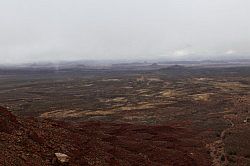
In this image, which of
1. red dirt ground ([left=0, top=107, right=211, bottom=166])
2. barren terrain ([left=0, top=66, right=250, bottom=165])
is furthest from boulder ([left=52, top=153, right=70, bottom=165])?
barren terrain ([left=0, top=66, right=250, bottom=165])

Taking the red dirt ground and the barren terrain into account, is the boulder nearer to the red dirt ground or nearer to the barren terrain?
the red dirt ground

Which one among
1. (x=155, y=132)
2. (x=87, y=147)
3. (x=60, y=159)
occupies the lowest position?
(x=155, y=132)

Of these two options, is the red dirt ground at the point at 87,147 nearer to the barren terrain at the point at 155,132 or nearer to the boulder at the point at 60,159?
the barren terrain at the point at 155,132

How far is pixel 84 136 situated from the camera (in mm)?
33469

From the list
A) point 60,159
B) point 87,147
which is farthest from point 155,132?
point 60,159

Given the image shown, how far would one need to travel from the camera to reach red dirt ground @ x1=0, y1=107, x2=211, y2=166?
24.9 meters

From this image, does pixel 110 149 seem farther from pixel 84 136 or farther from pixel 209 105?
pixel 209 105

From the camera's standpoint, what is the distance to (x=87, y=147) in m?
30.2

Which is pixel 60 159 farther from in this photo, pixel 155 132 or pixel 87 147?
pixel 155 132

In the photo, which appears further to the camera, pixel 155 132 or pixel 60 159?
pixel 155 132

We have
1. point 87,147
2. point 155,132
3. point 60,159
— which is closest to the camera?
point 60,159

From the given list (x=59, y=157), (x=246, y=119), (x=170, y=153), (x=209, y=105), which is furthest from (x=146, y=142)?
(x=209, y=105)

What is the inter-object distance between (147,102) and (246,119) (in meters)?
33.3

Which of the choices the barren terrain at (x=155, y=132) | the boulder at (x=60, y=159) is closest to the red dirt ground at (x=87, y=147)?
the barren terrain at (x=155, y=132)
